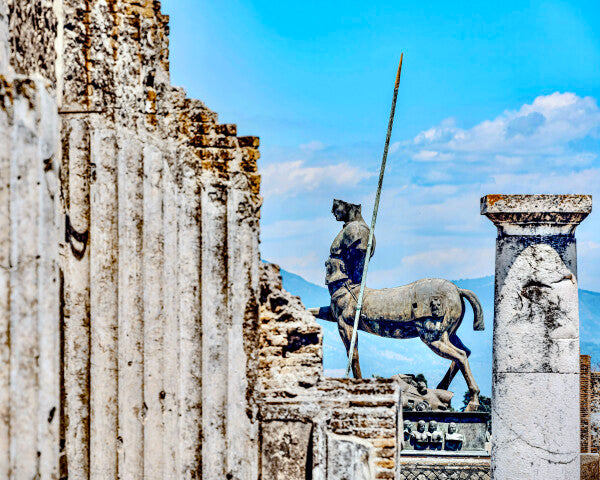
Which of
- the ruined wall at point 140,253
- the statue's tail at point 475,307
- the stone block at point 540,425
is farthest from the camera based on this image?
the statue's tail at point 475,307

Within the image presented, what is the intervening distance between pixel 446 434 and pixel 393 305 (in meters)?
3.73

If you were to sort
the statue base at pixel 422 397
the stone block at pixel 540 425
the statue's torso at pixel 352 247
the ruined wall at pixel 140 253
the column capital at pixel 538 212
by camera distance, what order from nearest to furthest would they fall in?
the ruined wall at pixel 140 253
the column capital at pixel 538 212
the stone block at pixel 540 425
the statue base at pixel 422 397
the statue's torso at pixel 352 247

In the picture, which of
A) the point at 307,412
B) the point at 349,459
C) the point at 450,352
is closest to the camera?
the point at 349,459

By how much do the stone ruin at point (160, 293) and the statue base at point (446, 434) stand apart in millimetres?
10212

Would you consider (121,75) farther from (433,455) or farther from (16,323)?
(433,455)

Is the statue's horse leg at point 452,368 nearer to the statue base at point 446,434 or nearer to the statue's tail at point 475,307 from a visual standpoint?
the statue's tail at point 475,307

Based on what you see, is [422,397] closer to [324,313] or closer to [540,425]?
[324,313]

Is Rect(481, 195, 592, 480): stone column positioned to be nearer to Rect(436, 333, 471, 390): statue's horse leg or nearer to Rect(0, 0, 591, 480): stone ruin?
Rect(0, 0, 591, 480): stone ruin

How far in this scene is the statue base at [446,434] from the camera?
619 inches

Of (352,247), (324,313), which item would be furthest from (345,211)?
(324,313)

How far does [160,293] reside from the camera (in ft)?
15.8

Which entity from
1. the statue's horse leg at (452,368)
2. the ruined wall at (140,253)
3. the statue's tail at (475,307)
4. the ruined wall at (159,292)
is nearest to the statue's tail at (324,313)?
the statue's horse leg at (452,368)

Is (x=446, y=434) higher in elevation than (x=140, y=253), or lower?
lower

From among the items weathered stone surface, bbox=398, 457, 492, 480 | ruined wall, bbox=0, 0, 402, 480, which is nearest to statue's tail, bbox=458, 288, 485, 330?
weathered stone surface, bbox=398, 457, 492, 480
